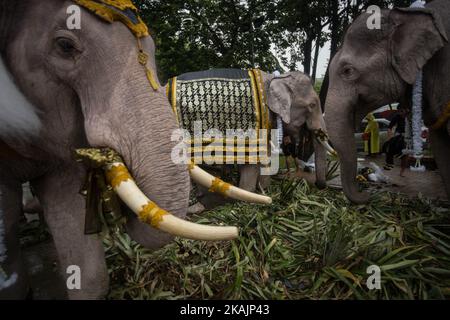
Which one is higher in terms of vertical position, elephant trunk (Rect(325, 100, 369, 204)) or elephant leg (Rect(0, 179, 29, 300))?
elephant trunk (Rect(325, 100, 369, 204))

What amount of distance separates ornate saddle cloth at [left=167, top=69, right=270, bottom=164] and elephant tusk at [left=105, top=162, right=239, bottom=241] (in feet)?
9.86

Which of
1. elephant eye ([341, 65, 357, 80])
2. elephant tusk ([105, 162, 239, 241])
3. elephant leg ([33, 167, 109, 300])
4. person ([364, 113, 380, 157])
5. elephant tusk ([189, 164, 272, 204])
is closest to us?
elephant tusk ([105, 162, 239, 241])

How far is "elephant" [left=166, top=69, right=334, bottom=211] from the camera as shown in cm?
436

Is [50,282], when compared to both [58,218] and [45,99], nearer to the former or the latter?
Result: [58,218]

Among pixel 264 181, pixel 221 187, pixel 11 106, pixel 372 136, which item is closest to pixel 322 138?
pixel 264 181

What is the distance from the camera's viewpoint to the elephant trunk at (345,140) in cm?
298

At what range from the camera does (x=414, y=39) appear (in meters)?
2.55

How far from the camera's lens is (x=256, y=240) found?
2695mm

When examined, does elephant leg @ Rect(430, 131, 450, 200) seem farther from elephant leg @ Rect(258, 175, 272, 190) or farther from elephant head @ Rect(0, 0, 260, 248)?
elephant head @ Rect(0, 0, 260, 248)

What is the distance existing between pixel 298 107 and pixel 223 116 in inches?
45.4

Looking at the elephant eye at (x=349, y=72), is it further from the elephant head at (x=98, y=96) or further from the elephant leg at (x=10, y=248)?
the elephant leg at (x=10, y=248)

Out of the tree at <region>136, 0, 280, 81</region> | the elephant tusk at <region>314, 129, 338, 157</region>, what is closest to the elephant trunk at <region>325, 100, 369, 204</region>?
the elephant tusk at <region>314, 129, 338, 157</region>

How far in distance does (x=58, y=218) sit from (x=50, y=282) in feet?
3.09

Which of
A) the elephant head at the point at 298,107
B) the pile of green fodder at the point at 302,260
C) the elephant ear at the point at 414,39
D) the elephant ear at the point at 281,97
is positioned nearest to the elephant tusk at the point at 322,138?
the elephant head at the point at 298,107
